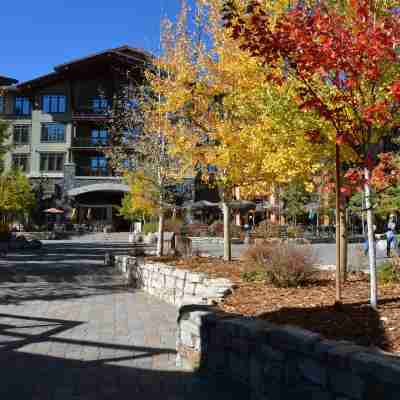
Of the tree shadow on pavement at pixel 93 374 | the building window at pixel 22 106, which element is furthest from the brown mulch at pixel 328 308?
the building window at pixel 22 106

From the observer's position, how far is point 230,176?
1162 centimetres

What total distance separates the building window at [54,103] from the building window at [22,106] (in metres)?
1.90

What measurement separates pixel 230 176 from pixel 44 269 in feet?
24.9

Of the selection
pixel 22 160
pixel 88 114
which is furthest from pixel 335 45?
pixel 22 160

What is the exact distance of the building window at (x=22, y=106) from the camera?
47000 mm

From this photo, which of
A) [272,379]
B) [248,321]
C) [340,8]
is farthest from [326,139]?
[272,379]

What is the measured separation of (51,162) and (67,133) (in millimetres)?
3176

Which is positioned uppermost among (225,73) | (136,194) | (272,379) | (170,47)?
(170,47)

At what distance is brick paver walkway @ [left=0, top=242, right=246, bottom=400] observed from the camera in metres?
5.05

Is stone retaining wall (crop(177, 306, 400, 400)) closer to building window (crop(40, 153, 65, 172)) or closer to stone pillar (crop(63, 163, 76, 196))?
stone pillar (crop(63, 163, 76, 196))

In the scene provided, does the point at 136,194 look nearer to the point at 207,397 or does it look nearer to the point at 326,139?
the point at 326,139

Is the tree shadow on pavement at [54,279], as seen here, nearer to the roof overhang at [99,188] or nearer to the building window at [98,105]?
the roof overhang at [99,188]

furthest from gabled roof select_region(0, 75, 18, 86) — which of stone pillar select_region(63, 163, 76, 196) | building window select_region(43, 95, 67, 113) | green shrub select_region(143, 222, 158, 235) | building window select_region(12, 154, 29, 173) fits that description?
green shrub select_region(143, 222, 158, 235)

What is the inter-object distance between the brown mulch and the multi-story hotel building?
37107 mm
